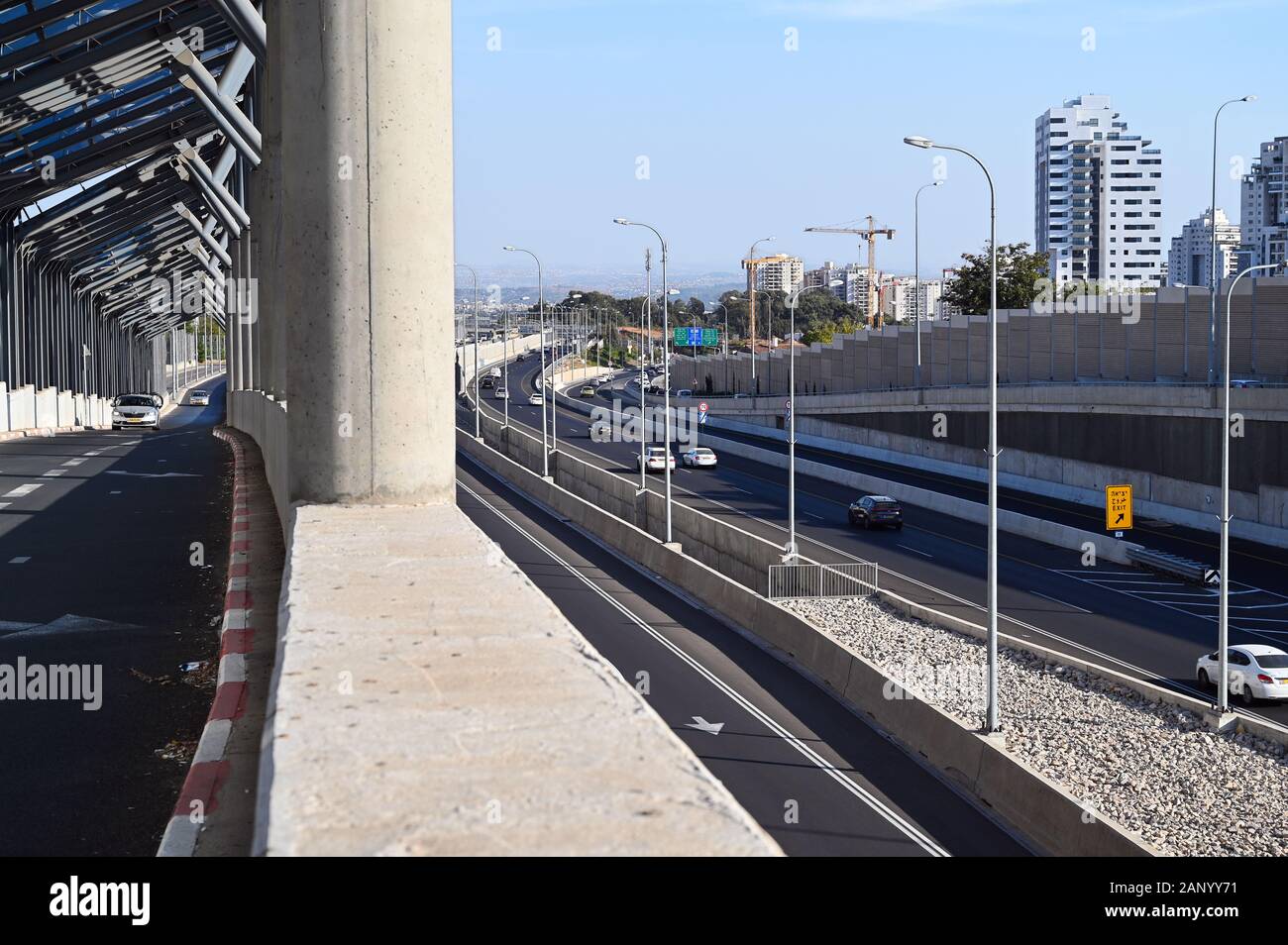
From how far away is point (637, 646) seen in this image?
109ft

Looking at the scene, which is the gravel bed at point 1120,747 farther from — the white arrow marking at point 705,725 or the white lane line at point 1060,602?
the white lane line at point 1060,602

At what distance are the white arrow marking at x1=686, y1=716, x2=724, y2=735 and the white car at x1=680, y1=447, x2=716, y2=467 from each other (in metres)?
53.7

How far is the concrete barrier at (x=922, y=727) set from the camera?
67.2 feet

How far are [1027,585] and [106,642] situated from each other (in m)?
35.8

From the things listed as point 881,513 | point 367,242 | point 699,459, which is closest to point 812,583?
point 881,513

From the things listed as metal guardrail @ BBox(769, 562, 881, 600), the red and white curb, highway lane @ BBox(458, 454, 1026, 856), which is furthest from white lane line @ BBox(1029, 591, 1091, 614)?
the red and white curb

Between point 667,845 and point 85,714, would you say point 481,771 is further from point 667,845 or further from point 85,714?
point 85,714

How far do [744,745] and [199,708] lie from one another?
16244 millimetres

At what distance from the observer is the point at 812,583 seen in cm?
4128

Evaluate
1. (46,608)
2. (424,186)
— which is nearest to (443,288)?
(424,186)

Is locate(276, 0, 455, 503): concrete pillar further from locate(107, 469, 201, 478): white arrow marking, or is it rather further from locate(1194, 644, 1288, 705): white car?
locate(1194, 644, 1288, 705): white car

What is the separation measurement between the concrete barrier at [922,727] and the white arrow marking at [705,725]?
3.48 meters

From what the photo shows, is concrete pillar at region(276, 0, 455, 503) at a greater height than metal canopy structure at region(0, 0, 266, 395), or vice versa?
metal canopy structure at region(0, 0, 266, 395)

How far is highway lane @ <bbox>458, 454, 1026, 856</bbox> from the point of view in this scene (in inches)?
827
